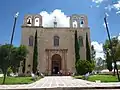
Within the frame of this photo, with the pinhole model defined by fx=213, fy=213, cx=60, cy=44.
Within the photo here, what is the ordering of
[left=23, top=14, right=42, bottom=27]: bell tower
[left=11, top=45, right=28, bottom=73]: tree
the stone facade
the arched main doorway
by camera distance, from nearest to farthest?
[left=11, top=45, right=28, bottom=73]: tree, the stone facade, the arched main doorway, [left=23, top=14, right=42, bottom=27]: bell tower

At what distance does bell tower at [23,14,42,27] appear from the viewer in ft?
149

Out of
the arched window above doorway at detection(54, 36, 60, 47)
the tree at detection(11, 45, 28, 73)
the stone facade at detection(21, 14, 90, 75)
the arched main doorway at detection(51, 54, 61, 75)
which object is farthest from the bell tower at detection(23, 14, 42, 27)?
the arched main doorway at detection(51, 54, 61, 75)

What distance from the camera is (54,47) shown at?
43750mm

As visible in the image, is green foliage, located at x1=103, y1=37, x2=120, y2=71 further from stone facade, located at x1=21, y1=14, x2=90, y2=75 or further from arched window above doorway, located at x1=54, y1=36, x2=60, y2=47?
arched window above doorway, located at x1=54, y1=36, x2=60, y2=47

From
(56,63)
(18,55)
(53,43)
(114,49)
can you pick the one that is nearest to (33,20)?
(53,43)

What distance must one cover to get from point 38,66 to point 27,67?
7.16 feet

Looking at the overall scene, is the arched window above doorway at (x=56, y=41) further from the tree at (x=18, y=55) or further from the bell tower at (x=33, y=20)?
the tree at (x=18, y=55)

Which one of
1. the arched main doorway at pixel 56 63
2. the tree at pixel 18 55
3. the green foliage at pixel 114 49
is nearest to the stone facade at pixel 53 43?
the arched main doorway at pixel 56 63

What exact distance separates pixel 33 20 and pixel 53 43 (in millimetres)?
6814

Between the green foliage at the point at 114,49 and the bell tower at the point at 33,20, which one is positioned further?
the bell tower at the point at 33,20

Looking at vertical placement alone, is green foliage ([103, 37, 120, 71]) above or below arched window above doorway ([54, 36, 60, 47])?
below

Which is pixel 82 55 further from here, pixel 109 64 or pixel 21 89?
pixel 21 89

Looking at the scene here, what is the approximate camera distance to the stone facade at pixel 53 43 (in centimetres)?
4288

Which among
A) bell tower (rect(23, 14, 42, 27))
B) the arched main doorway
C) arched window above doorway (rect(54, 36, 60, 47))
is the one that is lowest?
the arched main doorway
